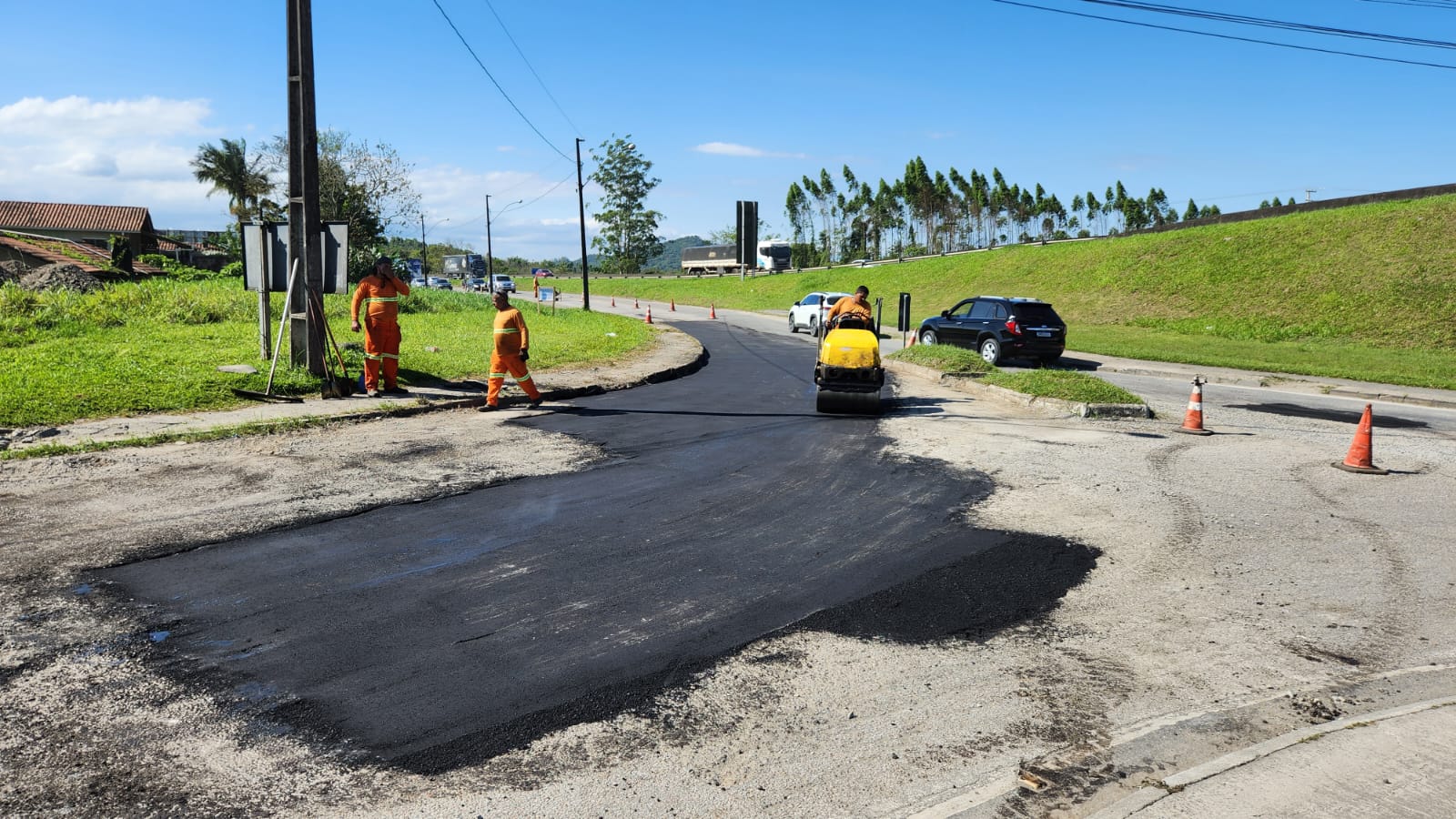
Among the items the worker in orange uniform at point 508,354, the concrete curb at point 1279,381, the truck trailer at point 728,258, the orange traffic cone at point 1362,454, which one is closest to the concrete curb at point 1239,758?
the orange traffic cone at point 1362,454

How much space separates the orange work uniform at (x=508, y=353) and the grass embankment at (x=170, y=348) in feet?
8.11

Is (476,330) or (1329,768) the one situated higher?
(476,330)

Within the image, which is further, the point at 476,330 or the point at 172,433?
the point at 476,330

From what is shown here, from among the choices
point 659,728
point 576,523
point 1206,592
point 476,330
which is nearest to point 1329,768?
point 1206,592

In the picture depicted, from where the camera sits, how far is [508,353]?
40.5 feet

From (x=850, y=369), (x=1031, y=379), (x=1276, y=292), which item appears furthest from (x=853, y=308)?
(x=1276, y=292)

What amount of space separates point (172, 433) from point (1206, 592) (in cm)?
987

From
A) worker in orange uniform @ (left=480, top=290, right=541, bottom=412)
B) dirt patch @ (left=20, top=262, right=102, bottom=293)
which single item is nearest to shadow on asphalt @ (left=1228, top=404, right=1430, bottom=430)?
worker in orange uniform @ (left=480, top=290, right=541, bottom=412)

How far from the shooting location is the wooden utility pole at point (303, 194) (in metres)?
12.6

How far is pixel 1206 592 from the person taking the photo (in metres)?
5.64

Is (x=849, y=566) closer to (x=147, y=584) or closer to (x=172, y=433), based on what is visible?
(x=147, y=584)

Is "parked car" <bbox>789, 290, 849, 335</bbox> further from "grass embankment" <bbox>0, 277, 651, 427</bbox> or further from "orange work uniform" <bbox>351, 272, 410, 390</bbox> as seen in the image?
"orange work uniform" <bbox>351, 272, 410, 390</bbox>

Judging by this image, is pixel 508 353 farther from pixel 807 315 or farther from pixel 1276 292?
pixel 1276 292

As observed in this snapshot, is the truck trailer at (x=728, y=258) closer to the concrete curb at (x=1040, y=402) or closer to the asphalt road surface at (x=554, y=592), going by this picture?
the concrete curb at (x=1040, y=402)
